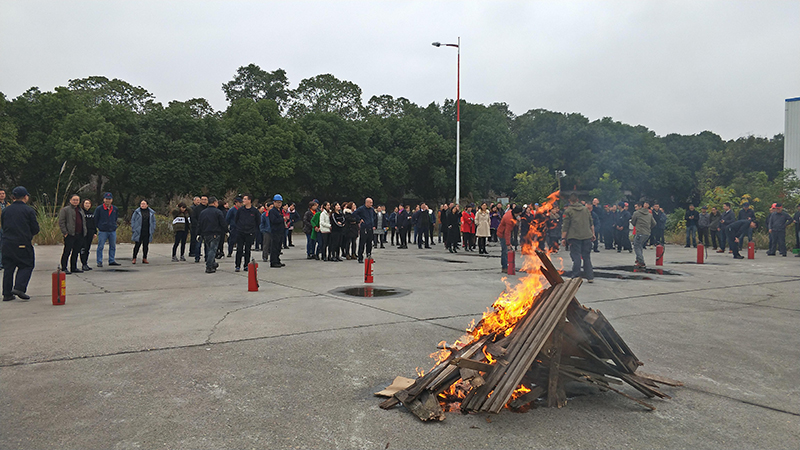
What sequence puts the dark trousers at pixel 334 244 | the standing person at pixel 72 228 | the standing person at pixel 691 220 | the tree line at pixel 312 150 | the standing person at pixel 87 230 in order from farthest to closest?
1. the tree line at pixel 312 150
2. the standing person at pixel 691 220
3. the dark trousers at pixel 334 244
4. the standing person at pixel 87 230
5. the standing person at pixel 72 228

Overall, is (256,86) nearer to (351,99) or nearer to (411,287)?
(351,99)

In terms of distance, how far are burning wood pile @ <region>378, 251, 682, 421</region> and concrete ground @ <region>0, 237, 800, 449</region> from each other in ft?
0.43

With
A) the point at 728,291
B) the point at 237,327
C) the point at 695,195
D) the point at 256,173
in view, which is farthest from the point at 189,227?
the point at 695,195

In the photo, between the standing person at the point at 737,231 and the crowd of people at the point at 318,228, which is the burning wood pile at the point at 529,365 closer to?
the crowd of people at the point at 318,228

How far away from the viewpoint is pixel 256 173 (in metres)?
39.4

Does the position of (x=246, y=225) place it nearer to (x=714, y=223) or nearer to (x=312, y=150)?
(x=714, y=223)

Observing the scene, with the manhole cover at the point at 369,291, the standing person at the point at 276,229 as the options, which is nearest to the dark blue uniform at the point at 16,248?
the manhole cover at the point at 369,291

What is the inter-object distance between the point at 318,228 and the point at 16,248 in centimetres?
872

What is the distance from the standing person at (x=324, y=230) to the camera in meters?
15.8

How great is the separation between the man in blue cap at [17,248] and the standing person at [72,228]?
2.82 metres

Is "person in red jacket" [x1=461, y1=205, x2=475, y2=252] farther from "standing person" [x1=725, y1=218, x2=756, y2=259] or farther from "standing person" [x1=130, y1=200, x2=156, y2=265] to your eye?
"standing person" [x1=130, y1=200, x2=156, y2=265]

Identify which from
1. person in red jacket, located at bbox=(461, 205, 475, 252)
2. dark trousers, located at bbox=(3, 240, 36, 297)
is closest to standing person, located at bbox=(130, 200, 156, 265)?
dark trousers, located at bbox=(3, 240, 36, 297)

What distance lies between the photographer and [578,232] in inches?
446

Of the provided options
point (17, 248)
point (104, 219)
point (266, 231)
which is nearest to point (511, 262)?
point (266, 231)
